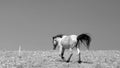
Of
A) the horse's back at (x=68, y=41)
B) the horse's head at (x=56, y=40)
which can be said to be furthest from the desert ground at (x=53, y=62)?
the horse's back at (x=68, y=41)

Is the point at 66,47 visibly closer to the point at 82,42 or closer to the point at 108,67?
the point at 82,42

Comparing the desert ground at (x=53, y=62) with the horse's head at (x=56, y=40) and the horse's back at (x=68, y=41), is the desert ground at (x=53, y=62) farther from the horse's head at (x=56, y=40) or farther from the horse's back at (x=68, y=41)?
the horse's back at (x=68, y=41)

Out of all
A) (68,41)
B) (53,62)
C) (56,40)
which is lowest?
(53,62)

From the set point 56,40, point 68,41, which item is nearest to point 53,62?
point 68,41

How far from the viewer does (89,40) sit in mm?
23031

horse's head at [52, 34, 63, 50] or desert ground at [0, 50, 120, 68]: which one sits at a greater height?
horse's head at [52, 34, 63, 50]

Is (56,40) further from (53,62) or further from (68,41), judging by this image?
(53,62)

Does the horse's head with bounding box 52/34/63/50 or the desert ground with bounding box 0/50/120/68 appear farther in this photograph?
the horse's head with bounding box 52/34/63/50

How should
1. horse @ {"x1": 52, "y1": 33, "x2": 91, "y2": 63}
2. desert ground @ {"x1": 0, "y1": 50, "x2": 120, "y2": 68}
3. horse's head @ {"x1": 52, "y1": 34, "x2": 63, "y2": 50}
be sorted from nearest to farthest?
desert ground @ {"x1": 0, "y1": 50, "x2": 120, "y2": 68}
horse @ {"x1": 52, "y1": 33, "x2": 91, "y2": 63}
horse's head @ {"x1": 52, "y1": 34, "x2": 63, "y2": 50}

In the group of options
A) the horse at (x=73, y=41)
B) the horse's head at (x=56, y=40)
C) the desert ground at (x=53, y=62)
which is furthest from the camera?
the horse's head at (x=56, y=40)

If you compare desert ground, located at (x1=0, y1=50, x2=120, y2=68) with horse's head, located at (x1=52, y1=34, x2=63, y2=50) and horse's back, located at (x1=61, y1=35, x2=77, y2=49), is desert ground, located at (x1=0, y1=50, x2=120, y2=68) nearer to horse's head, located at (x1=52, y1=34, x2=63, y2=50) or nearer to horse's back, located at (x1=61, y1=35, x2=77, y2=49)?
horse's head, located at (x1=52, y1=34, x2=63, y2=50)

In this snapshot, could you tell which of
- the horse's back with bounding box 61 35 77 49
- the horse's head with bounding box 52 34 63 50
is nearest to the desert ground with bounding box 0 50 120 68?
the horse's head with bounding box 52 34 63 50

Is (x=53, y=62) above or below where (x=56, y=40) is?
below

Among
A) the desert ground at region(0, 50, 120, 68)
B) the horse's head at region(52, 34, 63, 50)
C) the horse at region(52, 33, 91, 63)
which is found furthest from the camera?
the horse's head at region(52, 34, 63, 50)
